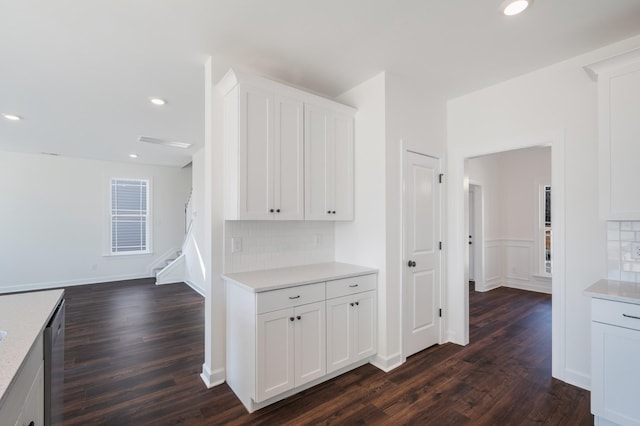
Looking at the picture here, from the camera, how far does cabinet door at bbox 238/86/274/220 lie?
2420mm

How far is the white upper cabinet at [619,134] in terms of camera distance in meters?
2.10

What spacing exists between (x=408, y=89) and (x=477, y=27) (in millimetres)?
918

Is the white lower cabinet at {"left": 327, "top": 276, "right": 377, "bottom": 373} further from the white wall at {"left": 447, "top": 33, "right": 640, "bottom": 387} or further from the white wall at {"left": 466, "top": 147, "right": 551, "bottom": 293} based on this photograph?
the white wall at {"left": 466, "top": 147, "right": 551, "bottom": 293}

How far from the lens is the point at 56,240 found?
6387mm

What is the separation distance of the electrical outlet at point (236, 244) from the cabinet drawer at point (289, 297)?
665 mm

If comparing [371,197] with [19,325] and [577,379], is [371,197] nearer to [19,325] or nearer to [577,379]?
[577,379]

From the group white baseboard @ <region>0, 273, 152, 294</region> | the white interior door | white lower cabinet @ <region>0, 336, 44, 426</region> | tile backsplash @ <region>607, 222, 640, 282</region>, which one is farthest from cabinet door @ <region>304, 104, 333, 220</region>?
white baseboard @ <region>0, 273, 152, 294</region>

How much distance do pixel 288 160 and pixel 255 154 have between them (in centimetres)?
32

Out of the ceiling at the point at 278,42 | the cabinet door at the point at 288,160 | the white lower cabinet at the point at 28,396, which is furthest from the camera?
the cabinet door at the point at 288,160

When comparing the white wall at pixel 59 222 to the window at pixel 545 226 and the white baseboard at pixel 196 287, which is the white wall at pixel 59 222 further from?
the window at pixel 545 226

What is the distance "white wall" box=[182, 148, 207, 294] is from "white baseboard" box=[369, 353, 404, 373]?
12.6 feet

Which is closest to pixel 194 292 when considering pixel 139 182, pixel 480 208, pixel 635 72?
pixel 139 182

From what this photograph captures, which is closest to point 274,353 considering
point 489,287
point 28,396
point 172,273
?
point 28,396

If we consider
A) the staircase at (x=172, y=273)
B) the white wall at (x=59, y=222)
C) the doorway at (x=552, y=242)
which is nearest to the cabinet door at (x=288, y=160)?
the doorway at (x=552, y=242)
